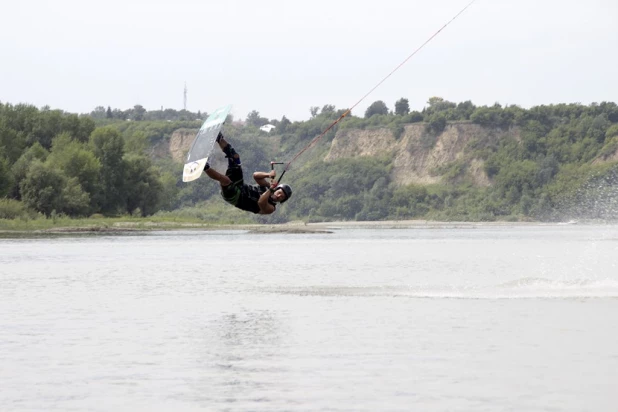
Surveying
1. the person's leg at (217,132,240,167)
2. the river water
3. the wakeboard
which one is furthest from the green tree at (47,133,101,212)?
the person's leg at (217,132,240,167)

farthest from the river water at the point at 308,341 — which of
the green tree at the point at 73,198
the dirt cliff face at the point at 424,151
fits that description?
the dirt cliff face at the point at 424,151

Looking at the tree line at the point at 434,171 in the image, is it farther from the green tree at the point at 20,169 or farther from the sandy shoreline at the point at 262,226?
the green tree at the point at 20,169

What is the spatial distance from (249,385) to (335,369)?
1469 mm

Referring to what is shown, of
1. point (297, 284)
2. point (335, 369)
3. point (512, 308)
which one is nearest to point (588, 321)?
point (512, 308)

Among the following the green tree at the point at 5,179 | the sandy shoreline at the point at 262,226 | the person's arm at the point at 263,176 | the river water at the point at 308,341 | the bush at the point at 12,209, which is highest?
the green tree at the point at 5,179

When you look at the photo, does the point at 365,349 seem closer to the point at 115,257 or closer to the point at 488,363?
the point at 488,363

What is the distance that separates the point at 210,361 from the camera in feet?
47.6

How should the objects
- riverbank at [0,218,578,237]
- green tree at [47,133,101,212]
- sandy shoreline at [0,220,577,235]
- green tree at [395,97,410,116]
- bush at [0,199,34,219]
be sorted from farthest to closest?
green tree at [395,97,410,116]
green tree at [47,133,101,212]
sandy shoreline at [0,220,577,235]
riverbank at [0,218,578,237]
bush at [0,199,34,219]

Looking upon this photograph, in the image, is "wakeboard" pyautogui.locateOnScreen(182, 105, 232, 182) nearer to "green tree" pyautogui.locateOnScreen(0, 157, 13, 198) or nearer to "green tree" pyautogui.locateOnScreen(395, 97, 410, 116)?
"green tree" pyautogui.locateOnScreen(0, 157, 13, 198)

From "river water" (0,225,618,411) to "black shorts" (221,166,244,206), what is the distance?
217cm

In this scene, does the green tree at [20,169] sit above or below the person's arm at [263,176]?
above

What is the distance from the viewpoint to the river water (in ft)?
39.0

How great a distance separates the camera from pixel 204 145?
16250mm

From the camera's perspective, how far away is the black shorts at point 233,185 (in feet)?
53.4
